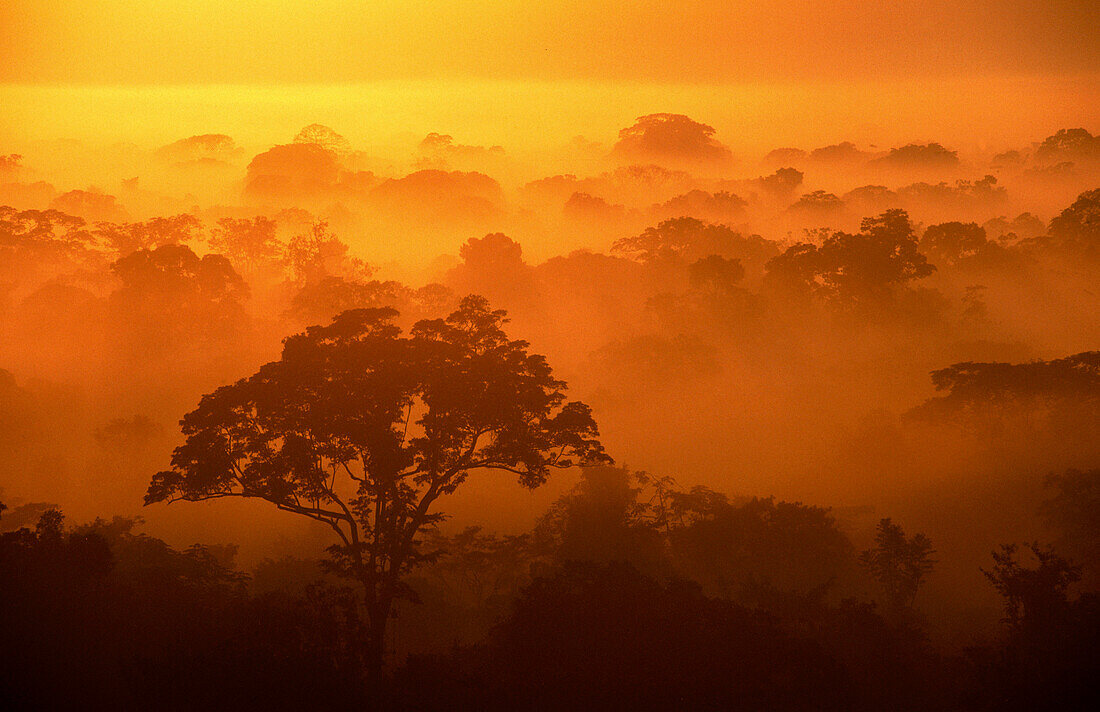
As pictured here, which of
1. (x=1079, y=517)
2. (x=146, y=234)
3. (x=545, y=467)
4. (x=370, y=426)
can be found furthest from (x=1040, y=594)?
(x=146, y=234)

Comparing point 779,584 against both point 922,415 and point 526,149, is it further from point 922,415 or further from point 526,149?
point 526,149

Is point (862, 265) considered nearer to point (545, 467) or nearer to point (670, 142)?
point (545, 467)

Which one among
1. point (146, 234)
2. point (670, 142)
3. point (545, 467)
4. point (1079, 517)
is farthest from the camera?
point (670, 142)

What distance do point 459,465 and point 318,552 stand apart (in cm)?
1397

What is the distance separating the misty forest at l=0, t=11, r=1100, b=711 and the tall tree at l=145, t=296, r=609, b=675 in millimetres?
118

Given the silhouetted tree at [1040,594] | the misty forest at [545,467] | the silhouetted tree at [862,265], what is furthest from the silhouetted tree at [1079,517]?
the silhouetted tree at [862,265]

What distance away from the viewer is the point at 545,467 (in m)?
28.7

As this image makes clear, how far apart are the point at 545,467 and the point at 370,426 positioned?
8.07 m

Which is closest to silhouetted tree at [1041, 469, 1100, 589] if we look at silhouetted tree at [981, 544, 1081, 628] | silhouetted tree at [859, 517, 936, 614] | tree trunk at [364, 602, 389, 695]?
silhouetted tree at [859, 517, 936, 614]

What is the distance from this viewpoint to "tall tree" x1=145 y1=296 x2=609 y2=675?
893 inches

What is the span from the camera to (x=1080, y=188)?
4486 inches

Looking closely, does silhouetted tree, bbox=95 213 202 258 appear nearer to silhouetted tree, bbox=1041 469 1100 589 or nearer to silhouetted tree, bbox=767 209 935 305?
silhouetted tree, bbox=767 209 935 305

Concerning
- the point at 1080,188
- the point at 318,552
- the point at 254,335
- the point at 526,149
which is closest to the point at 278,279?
the point at 254,335

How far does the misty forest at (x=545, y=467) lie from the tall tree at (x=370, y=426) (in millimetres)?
118
